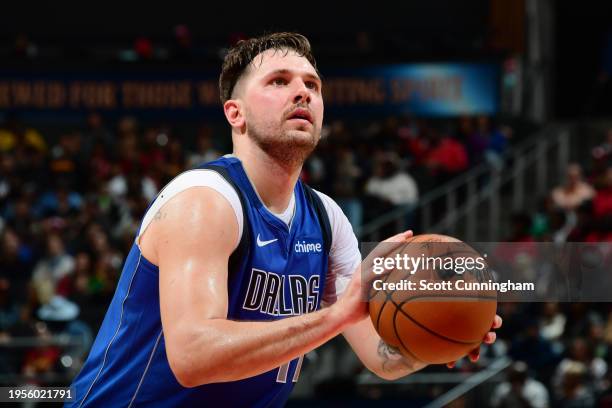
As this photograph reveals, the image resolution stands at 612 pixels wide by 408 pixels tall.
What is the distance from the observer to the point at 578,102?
21828 mm

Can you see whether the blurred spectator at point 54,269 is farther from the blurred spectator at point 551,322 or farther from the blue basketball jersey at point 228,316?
the blue basketball jersey at point 228,316

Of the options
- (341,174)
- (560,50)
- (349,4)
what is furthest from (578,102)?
(341,174)

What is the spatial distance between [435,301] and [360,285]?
30cm

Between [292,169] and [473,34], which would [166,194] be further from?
[473,34]

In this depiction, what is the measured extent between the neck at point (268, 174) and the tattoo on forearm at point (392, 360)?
0.70 metres

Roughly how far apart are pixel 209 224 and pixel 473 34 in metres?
19.3

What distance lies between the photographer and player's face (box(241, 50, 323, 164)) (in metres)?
3.88

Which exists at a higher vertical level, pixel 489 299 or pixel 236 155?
pixel 236 155

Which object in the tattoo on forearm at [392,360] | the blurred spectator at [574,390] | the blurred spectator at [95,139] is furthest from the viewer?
the blurred spectator at [95,139]

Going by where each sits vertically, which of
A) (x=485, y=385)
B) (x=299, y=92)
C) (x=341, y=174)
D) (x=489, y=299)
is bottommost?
(x=485, y=385)

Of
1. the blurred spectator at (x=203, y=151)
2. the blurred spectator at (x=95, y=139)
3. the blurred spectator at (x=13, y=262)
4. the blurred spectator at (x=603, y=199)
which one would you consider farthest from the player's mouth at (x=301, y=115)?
the blurred spectator at (x=95, y=139)

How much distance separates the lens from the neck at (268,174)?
4.03 meters

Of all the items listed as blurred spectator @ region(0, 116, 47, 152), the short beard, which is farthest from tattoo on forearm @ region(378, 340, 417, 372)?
blurred spectator @ region(0, 116, 47, 152)

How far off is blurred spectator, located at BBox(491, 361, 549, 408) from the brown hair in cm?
633
